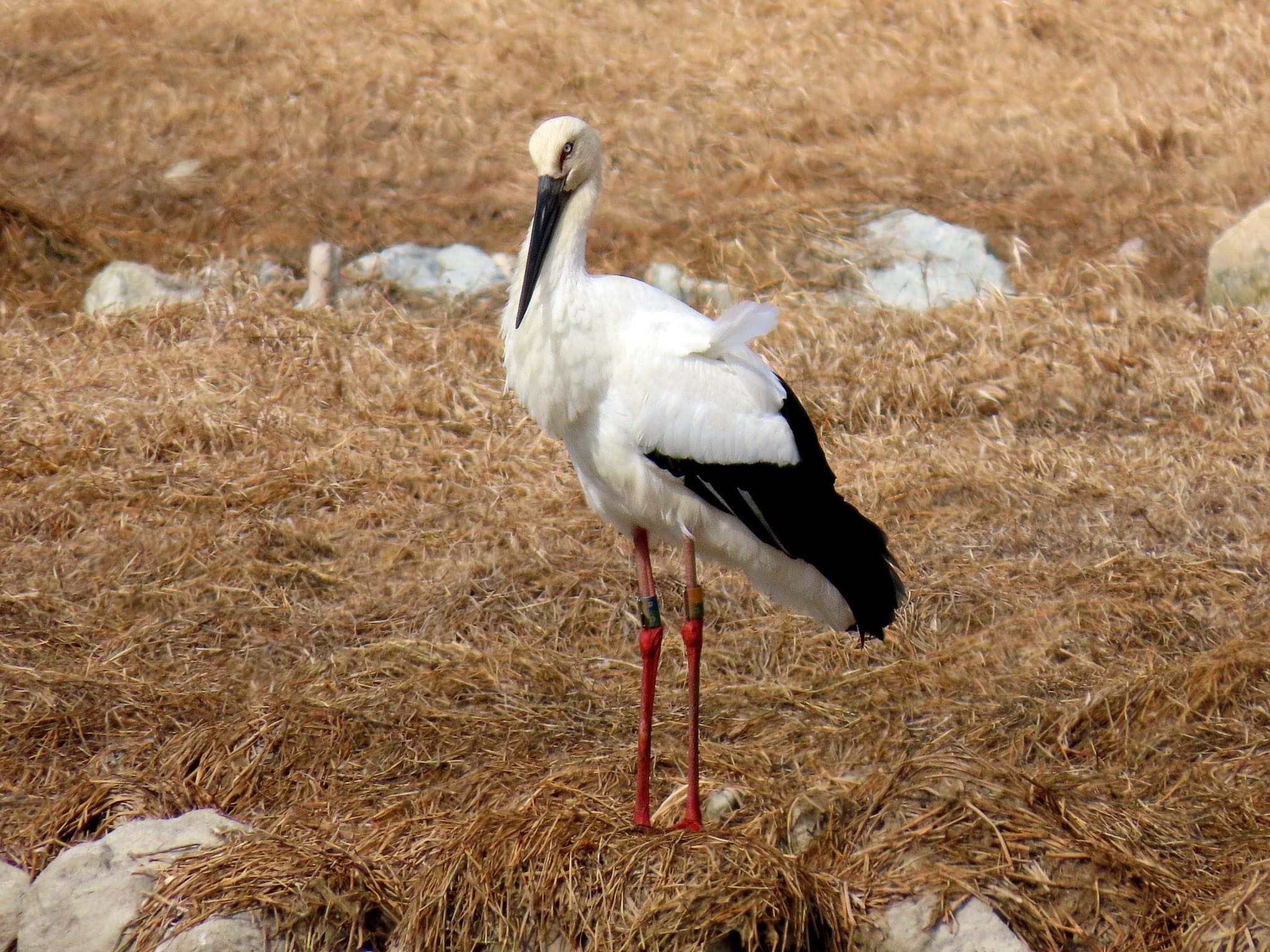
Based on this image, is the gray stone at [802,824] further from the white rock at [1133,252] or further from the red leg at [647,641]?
the white rock at [1133,252]

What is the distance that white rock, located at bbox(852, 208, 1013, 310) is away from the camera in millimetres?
7172

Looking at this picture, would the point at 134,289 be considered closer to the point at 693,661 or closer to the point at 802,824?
the point at 693,661

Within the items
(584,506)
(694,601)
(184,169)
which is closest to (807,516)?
(694,601)

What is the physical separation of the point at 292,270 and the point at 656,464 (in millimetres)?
4351

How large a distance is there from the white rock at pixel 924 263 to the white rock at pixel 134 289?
10.6ft

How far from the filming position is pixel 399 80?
30.3 ft

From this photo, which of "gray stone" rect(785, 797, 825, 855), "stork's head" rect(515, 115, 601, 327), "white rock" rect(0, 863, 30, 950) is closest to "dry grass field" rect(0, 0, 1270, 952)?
"gray stone" rect(785, 797, 825, 855)

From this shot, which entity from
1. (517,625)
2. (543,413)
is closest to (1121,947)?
(543,413)

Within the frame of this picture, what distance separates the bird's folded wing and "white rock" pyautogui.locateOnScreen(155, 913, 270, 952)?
1.36m

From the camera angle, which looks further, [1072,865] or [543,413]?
[543,413]

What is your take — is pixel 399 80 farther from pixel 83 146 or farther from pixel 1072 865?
pixel 1072 865

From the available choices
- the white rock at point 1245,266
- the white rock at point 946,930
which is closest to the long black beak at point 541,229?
the white rock at point 946,930

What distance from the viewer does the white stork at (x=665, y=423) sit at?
A: 11.5 ft

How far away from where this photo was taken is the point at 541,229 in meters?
3.59
